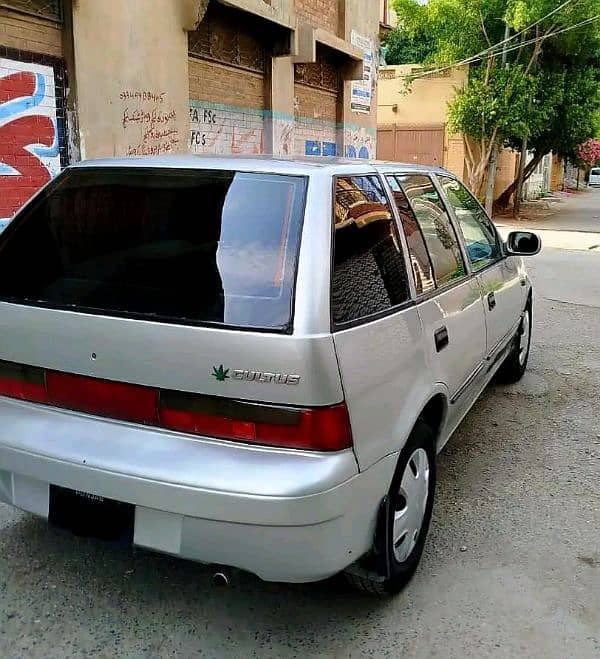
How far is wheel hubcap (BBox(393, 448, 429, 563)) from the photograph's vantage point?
294cm

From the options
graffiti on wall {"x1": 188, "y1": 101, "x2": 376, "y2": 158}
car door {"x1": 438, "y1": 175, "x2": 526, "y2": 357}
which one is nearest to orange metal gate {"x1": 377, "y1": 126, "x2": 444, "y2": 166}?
graffiti on wall {"x1": 188, "y1": 101, "x2": 376, "y2": 158}

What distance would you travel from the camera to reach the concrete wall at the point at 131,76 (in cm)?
809

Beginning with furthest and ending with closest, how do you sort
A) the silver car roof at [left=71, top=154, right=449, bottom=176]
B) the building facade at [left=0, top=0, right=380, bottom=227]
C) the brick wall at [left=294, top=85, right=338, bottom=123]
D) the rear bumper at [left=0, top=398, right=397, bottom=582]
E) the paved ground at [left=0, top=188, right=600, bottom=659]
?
1. the brick wall at [left=294, top=85, right=338, bottom=123]
2. the building facade at [left=0, top=0, right=380, bottom=227]
3. the silver car roof at [left=71, top=154, right=449, bottom=176]
4. the paved ground at [left=0, top=188, right=600, bottom=659]
5. the rear bumper at [left=0, top=398, right=397, bottom=582]

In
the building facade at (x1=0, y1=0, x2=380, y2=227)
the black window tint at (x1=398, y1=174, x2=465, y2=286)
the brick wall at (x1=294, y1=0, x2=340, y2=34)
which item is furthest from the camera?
the brick wall at (x1=294, y1=0, x2=340, y2=34)

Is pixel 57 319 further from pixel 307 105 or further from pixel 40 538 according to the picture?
pixel 307 105

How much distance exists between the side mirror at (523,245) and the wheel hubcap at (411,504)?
2.21 m

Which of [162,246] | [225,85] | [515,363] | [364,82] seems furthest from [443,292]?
[364,82]

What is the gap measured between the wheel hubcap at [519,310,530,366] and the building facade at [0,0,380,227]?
16.7 ft

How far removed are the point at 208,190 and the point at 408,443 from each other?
4.15 ft

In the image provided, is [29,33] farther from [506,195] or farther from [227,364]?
[506,195]

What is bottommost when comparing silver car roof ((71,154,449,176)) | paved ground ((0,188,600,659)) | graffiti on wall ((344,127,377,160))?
paved ground ((0,188,600,659))

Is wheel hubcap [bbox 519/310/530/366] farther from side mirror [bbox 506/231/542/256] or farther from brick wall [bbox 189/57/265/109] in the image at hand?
brick wall [bbox 189/57/265/109]

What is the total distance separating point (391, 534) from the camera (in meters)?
2.78

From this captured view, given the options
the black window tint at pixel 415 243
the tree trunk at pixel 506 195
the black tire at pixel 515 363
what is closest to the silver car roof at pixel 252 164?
the black window tint at pixel 415 243
